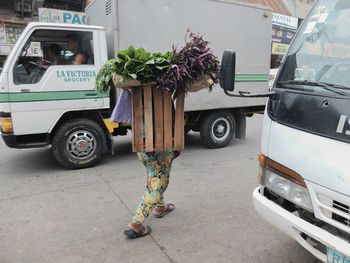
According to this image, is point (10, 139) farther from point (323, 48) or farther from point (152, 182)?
point (323, 48)

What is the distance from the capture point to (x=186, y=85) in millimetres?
2873

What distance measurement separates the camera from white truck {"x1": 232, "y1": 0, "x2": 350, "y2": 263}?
1949mm

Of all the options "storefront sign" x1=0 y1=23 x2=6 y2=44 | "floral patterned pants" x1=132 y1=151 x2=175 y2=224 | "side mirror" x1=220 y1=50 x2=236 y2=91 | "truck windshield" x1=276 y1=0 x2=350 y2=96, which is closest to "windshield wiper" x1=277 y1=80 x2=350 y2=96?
"truck windshield" x1=276 y1=0 x2=350 y2=96

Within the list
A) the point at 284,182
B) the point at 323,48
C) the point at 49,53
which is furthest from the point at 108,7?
the point at 284,182

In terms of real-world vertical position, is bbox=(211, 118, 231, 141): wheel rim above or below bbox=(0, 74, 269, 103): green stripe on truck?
below

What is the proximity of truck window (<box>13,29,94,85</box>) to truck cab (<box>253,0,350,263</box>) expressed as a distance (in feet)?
11.3

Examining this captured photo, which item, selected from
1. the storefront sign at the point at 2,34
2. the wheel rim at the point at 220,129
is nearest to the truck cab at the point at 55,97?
the wheel rim at the point at 220,129

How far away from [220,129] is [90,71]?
9.19 feet

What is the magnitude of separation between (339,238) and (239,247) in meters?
1.25

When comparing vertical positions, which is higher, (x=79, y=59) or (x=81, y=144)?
(x=79, y=59)

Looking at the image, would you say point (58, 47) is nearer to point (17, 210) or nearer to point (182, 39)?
point (182, 39)

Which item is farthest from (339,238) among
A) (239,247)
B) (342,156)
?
(239,247)

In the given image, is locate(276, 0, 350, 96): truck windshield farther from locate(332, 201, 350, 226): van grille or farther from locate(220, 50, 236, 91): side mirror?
locate(332, 201, 350, 226): van grille

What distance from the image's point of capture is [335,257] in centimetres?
194
